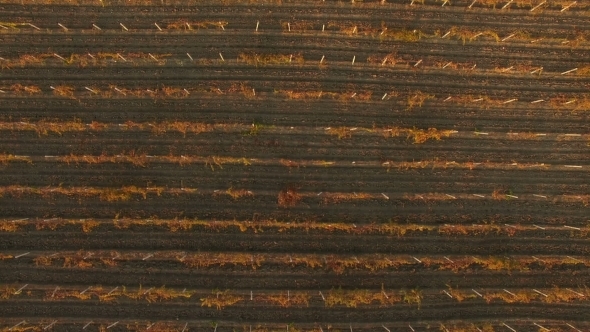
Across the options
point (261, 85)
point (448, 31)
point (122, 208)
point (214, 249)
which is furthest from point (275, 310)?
point (448, 31)

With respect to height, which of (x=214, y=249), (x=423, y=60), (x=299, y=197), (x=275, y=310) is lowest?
(x=275, y=310)

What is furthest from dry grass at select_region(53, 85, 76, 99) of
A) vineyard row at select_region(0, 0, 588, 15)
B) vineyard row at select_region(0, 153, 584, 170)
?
vineyard row at select_region(0, 0, 588, 15)

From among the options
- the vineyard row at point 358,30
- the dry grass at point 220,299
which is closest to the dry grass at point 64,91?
Answer: the vineyard row at point 358,30

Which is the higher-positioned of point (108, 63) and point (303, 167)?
point (108, 63)

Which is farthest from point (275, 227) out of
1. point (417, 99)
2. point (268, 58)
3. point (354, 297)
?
point (417, 99)

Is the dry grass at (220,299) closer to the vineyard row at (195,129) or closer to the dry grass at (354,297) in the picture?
the dry grass at (354,297)

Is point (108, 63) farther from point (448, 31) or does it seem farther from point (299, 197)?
point (448, 31)

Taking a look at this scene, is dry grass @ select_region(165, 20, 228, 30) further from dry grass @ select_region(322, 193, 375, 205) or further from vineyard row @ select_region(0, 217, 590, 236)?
dry grass @ select_region(322, 193, 375, 205)

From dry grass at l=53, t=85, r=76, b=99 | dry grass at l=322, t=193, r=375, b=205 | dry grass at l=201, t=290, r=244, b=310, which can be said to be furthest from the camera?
dry grass at l=322, t=193, r=375, b=205

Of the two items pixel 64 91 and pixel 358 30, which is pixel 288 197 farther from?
pixel 64 91
